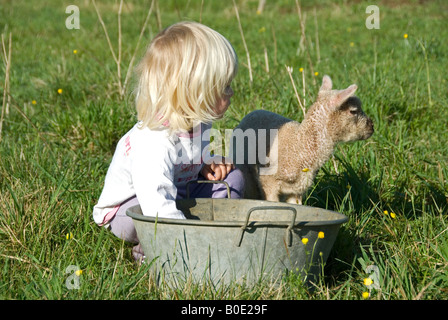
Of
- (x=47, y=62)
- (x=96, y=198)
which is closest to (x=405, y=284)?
(x=96, y=198)

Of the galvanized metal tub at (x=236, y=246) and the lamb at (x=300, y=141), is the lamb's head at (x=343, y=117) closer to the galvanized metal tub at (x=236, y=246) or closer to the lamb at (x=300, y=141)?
the lamb at (x=300, y=141)

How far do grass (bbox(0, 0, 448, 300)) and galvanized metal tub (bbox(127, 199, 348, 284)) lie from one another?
6cm

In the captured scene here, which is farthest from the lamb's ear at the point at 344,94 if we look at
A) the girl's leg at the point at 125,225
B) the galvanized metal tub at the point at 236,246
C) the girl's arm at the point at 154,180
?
the girl's leg at the point at 125,225

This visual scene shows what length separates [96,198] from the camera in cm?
296

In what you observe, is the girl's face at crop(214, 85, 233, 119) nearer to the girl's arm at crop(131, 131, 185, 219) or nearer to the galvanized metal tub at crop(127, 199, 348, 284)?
the girl's arm at crop(131, 131, 185, 219)

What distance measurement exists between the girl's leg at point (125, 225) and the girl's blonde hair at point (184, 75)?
15.8 inches

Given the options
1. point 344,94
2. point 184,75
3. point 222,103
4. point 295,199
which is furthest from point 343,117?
point 184,75

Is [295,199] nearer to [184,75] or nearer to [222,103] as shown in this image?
[222,103]

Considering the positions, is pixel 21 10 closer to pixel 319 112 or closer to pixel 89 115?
pixel 89 115

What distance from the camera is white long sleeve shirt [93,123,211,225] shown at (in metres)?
2.17

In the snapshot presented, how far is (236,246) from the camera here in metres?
1.95

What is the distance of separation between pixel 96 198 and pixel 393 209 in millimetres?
1575

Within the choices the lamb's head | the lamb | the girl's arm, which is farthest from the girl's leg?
the lamb's head

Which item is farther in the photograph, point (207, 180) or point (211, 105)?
point (207, 180)
